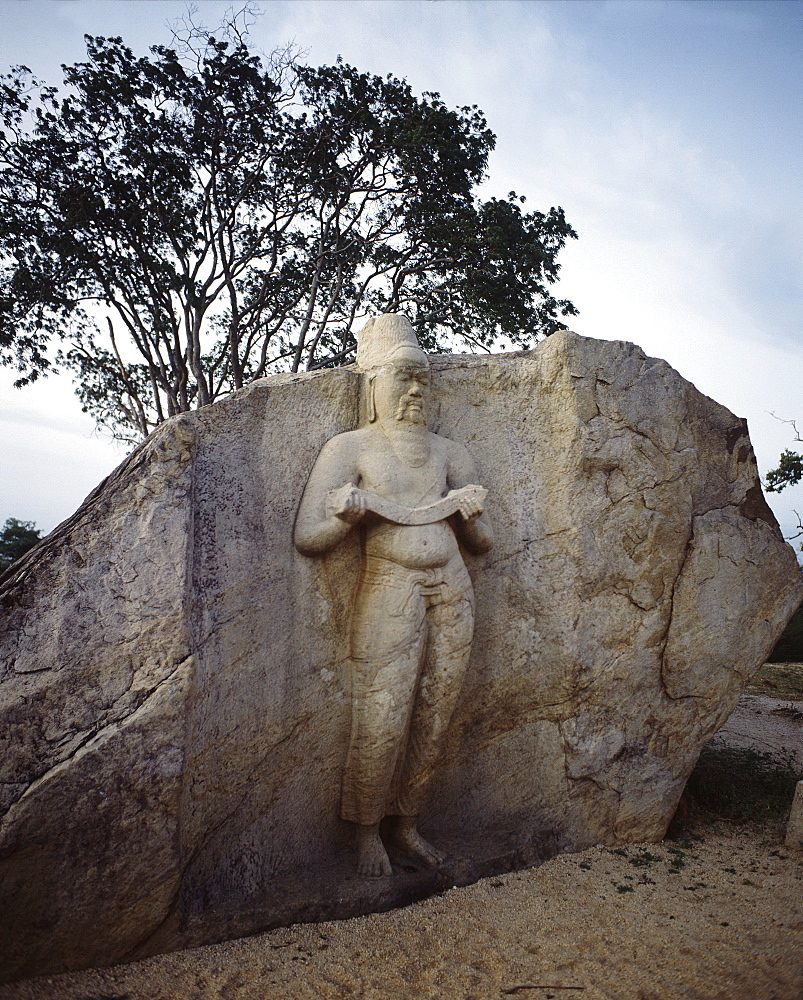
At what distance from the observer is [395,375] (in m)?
4.09

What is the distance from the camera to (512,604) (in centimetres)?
442

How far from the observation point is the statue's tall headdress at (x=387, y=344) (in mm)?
4121

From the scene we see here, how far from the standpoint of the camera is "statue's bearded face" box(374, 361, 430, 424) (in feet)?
13.4

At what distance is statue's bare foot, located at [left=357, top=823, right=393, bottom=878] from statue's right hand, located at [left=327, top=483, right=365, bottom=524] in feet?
5.32

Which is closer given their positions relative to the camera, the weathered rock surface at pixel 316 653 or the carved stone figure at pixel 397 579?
the weathered rock surface at pixel 316 653

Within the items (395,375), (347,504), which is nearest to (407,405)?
(395,375)

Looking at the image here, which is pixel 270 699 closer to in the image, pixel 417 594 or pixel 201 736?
pixel 201 736

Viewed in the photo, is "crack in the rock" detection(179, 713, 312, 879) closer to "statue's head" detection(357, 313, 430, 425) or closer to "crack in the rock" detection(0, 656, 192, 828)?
"crack in the rock" detection(0, 656, 192, 828)

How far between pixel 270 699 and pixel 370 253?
9604 millimetres

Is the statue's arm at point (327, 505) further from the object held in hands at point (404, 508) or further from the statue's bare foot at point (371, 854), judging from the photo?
the statue's bare foot at point (371, 854)

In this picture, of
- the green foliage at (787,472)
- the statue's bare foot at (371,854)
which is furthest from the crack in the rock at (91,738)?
the green foliage at (787,472)

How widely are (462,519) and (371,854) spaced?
5.84 feet

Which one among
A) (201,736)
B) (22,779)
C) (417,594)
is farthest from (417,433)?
(22,779)

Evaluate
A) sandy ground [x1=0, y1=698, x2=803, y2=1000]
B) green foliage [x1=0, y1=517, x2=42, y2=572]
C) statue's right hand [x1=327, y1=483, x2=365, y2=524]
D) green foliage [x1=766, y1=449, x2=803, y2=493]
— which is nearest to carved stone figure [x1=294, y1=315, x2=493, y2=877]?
statue's right hand [x1=327, y1=483, x2=365, y2=524]
